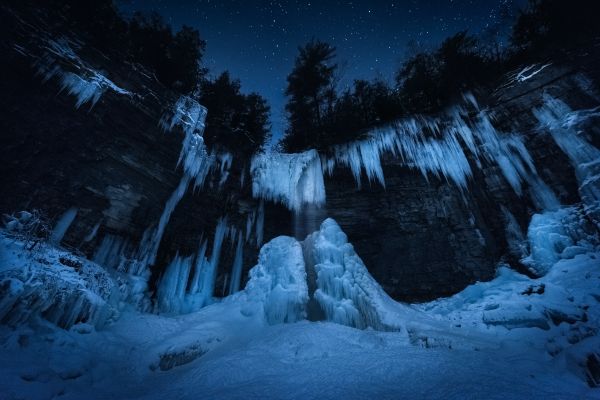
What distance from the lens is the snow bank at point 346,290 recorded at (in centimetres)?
639

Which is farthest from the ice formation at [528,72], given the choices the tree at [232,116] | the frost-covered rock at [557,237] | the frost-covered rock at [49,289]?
the frost-covered rock at [49,289]

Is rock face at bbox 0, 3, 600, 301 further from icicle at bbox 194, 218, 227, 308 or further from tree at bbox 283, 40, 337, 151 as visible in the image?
tree at bbox 283, 40, 337, 151

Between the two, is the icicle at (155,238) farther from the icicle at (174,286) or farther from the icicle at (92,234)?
the icicle at (92,234)

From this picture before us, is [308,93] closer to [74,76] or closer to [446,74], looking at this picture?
[446,74]

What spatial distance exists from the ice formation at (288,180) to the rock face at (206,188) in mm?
459

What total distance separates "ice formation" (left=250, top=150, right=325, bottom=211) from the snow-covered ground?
149 inches

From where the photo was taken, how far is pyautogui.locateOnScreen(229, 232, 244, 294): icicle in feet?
35.5

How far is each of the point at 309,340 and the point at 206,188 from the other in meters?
7.90

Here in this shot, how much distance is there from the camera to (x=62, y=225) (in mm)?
7594

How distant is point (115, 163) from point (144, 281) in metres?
4.09

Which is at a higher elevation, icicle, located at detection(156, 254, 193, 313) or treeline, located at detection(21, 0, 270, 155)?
treeline, located at detection(21, 0, 270, 155)

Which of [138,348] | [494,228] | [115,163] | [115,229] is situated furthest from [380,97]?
[138,348]

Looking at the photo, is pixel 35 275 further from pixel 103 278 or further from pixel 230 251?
pixel 230 251

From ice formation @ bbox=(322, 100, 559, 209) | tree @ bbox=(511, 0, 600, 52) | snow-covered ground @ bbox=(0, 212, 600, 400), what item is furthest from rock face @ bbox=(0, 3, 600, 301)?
snow-covered ground @ bbox=(0, 212, 600, 400)
